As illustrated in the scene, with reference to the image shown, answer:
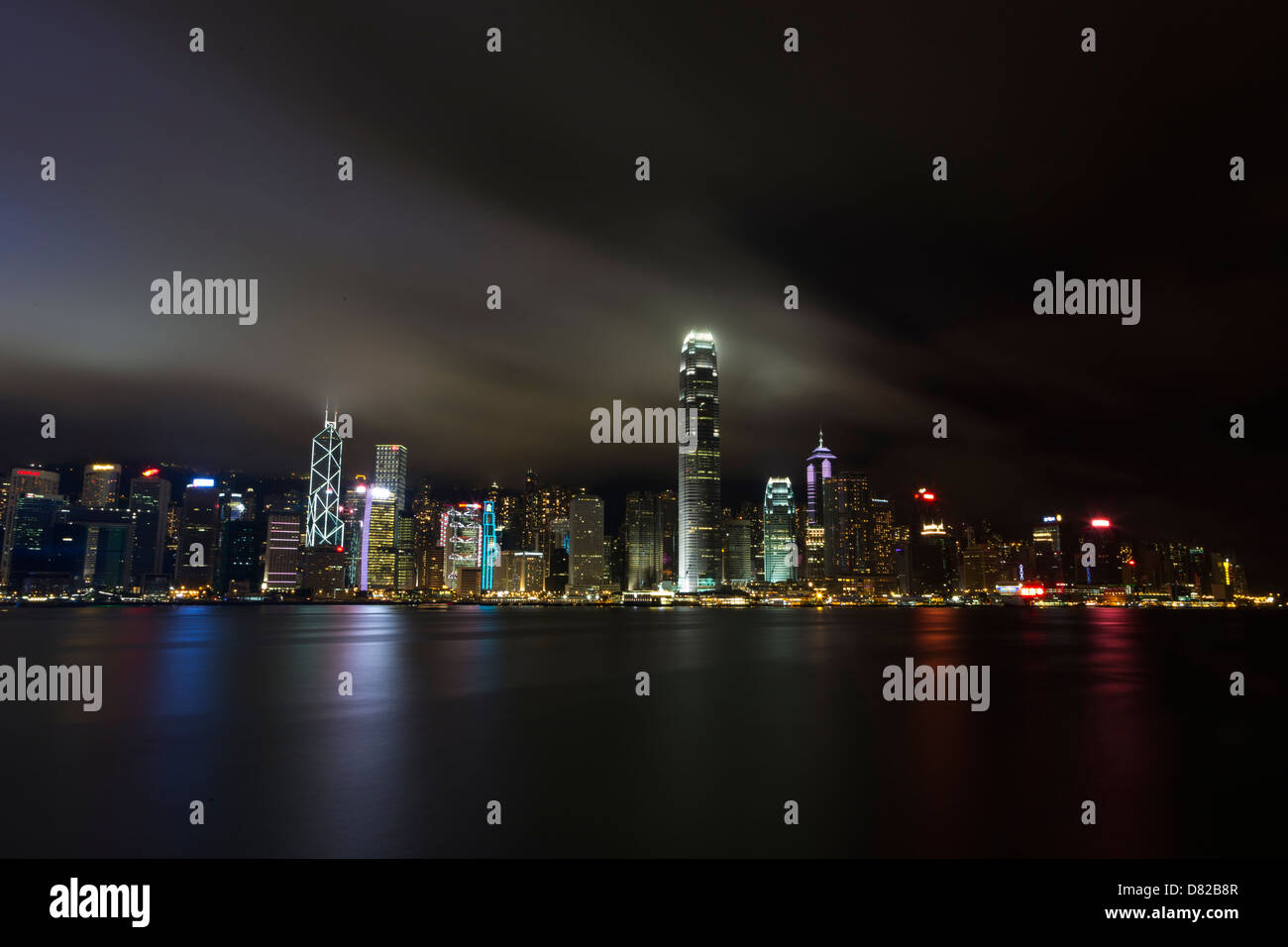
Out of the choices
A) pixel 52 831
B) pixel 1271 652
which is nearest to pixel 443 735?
pixel 52 831

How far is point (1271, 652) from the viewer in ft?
260

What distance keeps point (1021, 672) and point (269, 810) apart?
52.4 m
